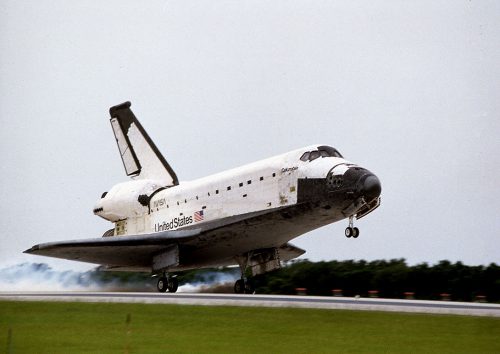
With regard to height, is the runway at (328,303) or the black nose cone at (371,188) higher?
the black nose cone at (371,188)

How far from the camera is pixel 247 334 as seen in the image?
15.5 metres

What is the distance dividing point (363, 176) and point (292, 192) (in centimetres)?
233

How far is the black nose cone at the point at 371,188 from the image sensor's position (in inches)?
920

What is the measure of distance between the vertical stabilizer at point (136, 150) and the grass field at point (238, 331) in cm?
1290

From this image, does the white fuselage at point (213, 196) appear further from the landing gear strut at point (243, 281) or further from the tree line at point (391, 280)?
the tree line at point (391, 280)

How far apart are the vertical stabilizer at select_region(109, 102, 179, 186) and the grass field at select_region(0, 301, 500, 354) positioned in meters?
12.9

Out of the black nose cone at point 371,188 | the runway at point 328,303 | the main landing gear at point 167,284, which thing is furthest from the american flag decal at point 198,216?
the black nose cone at point 371,188

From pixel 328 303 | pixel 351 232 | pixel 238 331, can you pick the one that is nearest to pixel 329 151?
pixel 351 232

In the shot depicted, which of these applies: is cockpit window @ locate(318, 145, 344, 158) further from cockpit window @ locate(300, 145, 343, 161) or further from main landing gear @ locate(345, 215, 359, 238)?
main landing gear @ locate(345, 215, 359, 238)

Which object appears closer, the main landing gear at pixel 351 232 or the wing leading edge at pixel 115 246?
the main landing gear at pixel 351 232

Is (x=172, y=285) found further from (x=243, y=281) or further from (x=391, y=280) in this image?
(x=391, y=280)

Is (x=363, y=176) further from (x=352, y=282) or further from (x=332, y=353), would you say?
(x=332, y=353)

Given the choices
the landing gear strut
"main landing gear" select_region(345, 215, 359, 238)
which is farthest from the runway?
the landing gear strut

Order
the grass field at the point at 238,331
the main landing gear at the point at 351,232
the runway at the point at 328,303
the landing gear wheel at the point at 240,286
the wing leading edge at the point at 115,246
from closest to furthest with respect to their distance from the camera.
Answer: the grass field at the point at 238,331 < the runway at the point at 328,303 < the main landing gear at the point at 351,232 < the wing leading edge at the point at 115,246 < the landing gear wheel at the point at 240,286
